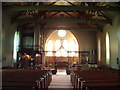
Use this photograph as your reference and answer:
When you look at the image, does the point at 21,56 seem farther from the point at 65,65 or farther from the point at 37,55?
the point at 65,65

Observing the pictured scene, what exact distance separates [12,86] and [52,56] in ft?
61.2

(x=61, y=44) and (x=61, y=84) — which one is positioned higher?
(x=61, y=44)

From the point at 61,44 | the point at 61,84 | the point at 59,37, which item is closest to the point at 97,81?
the point at 61,84

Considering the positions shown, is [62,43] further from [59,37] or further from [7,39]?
[7,39]

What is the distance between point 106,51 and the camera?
16562 millimetres

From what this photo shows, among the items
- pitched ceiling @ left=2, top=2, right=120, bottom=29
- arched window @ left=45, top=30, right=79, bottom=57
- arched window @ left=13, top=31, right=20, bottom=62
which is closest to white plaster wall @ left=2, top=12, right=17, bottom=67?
pitched ceiling @ left=2, top=2, right=120, bottom=29

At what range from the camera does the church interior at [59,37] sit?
10.7 metres

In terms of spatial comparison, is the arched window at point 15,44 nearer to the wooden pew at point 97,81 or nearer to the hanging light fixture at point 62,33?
the hanging light fixture at point 62,33

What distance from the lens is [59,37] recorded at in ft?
75.0

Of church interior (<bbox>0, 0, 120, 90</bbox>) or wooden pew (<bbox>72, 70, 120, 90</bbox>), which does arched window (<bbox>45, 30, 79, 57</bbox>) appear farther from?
wooden pew (<bbox>72, 70, 120, 90</bbox>)

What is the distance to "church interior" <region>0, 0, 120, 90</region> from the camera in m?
10.7

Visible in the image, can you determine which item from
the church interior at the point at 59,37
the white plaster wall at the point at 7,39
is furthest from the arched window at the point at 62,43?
the white plaster wall at the point at 7,39

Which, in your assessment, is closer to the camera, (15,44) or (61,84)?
(61,84)

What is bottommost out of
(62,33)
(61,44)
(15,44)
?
(15,44)
